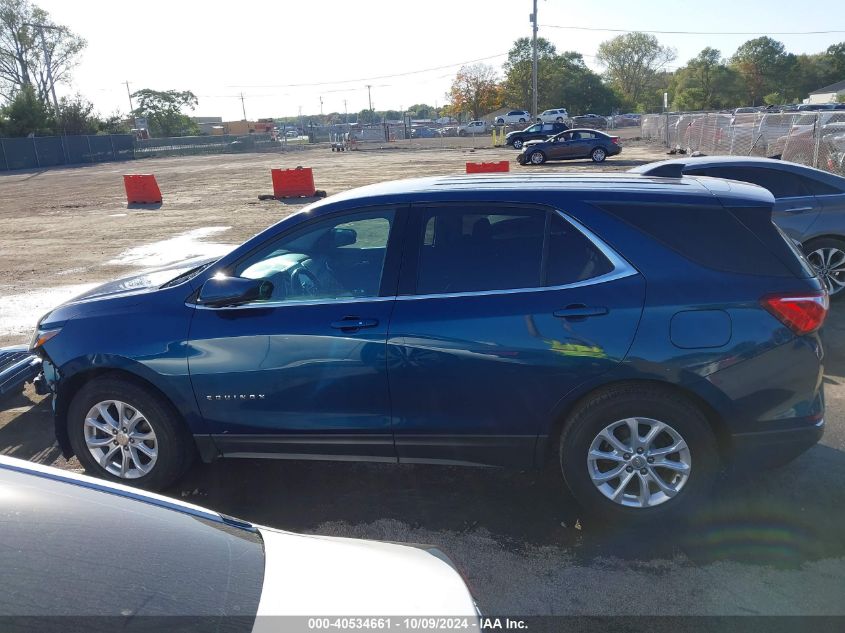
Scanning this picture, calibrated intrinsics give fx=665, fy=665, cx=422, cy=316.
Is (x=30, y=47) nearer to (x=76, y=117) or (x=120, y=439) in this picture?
(x=76, y=117)

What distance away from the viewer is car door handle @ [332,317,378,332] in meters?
3.62

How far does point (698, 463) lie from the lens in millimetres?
3514

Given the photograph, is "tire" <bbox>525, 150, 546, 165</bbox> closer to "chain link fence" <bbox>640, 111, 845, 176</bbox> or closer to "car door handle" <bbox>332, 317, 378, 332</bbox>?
"chain link fence" <bbox>640, 111, 845, 176</bbox>

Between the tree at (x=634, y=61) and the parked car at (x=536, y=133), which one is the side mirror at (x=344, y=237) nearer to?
the parked car at (x=536, y=133)

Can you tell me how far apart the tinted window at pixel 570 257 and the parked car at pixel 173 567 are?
6.30 feet

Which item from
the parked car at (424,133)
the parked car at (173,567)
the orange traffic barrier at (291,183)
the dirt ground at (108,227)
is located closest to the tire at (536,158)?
the dirt ground at (108,227)

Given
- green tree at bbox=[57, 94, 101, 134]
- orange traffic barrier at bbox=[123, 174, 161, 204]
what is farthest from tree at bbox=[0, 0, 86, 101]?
orange traffic barrier at bbox=[123, 174, 161, 204]

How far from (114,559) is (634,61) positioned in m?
123

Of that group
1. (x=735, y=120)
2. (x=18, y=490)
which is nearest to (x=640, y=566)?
(x=18, y=490)

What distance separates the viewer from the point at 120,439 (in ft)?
13.5

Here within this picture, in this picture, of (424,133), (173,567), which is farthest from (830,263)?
(424,133)

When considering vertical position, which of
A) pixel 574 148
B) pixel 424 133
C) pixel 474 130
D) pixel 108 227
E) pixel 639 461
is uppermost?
pixel 424 133

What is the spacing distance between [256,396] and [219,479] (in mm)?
883

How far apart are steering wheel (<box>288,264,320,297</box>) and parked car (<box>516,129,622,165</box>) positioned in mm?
28543
